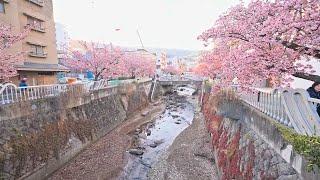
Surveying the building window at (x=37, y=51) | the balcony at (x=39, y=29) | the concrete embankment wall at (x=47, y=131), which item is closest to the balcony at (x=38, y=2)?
the balcony at (x=39, y=29)

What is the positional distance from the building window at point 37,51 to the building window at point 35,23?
1608 mm

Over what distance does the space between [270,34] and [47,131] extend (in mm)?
11919

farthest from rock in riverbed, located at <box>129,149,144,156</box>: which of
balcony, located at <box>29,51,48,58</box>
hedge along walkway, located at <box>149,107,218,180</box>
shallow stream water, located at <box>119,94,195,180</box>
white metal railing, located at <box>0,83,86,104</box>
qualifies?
balcony, located at <box>29,51,48,58</box>

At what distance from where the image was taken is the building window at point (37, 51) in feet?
72.9

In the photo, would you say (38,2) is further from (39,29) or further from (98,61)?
(98,61)

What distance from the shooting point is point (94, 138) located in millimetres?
18953

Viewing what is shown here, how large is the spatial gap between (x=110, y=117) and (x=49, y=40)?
10.1m

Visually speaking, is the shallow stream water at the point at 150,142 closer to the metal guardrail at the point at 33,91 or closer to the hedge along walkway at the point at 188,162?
the hedge along walkway at the point at 188,162

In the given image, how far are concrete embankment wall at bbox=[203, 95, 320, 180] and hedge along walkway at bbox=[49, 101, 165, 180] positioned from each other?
20.6 feet

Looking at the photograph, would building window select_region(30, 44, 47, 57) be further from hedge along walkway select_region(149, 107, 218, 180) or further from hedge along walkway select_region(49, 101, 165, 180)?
hedge along walkway select_region(149, 107, 218, 180)

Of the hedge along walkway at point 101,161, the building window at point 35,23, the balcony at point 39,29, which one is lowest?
the hedge along walkway at point 101,161

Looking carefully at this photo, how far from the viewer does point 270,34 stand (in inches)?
284

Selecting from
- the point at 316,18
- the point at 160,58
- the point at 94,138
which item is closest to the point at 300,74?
the point at 316,18

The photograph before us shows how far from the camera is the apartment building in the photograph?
19.3 metres
